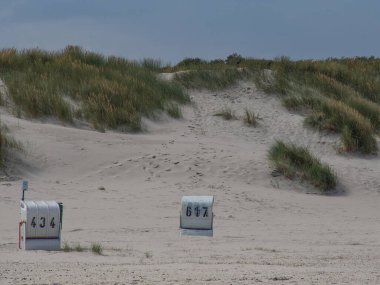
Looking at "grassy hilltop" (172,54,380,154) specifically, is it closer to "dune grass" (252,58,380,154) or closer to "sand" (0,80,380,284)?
"dune grass" (252,58,380,154)

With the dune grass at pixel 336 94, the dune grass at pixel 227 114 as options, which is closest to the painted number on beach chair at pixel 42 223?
the dune grass at pixel 336 94

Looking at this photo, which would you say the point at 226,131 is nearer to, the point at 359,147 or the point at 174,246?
the point at 359,147

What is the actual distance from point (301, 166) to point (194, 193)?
3040mm

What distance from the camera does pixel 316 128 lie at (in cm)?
2369

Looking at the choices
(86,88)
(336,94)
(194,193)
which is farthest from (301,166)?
(336,94)

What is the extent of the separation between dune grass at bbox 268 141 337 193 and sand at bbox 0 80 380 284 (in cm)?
23

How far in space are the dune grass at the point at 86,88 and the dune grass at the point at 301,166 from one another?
13.8 ft

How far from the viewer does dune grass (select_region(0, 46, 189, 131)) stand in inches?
882

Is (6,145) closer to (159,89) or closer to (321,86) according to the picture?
(159,89)

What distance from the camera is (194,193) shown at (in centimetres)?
1753

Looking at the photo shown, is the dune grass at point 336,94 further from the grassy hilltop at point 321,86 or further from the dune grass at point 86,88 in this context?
the dune grass at point 86,88

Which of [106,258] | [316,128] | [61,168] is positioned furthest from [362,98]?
[106,258]

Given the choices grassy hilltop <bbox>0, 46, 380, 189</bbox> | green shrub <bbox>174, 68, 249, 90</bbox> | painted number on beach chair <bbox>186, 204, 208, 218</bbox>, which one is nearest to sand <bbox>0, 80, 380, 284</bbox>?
painted number on beach chair <bbox>186, 204, 208, 218</bbox>

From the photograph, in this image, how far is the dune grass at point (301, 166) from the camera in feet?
62.4
